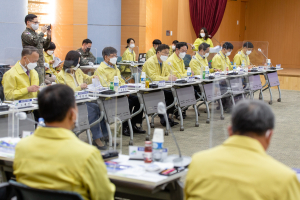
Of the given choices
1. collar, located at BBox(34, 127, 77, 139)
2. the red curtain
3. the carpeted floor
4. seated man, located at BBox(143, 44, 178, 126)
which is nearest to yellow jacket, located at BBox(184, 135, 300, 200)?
collar, located at BBox(34, 127, 77, 139)

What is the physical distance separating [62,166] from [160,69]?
434 cm

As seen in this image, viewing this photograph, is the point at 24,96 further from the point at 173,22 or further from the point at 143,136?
the point at 173,22

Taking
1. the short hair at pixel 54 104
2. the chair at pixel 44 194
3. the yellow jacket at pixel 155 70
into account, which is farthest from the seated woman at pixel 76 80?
the chair at pixel 44 194

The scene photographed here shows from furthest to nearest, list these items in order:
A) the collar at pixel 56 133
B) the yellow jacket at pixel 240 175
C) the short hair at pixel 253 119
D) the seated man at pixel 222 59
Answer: the seated man at pixel 222 59, the collar at pixel 56 133, the short hair at pixel 253 119, the yellow jacket at pixel 240 175

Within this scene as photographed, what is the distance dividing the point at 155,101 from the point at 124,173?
10.0 ft

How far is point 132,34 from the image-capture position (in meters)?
10.4

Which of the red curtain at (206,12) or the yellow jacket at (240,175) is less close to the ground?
the red curtain at (206,12)

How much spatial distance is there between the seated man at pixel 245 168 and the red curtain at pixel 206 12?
1069 cm

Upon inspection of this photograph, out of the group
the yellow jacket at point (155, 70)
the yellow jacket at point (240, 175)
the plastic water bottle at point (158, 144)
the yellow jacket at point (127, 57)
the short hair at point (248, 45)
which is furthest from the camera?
the yellow jacket at point (127, 57)

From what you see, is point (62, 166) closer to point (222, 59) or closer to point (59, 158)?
point (59, 158)

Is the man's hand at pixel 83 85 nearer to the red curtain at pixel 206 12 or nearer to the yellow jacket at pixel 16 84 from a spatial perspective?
the yellow jacket at pixel 16 84

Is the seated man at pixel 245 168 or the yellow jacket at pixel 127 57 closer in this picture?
the seated man at pixel 245 168

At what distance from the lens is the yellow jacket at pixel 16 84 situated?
13.0ft

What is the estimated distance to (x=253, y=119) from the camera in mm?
1441
